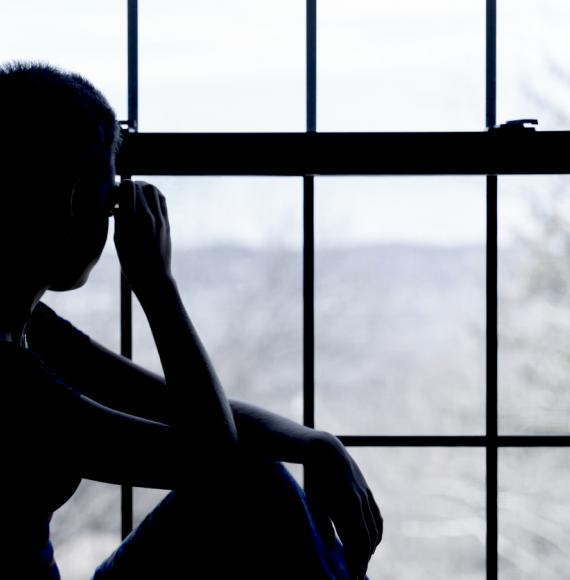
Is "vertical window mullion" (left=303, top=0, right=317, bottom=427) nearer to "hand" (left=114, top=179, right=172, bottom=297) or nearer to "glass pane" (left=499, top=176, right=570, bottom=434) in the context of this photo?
"glass pane" (left=499, top=176, right=570, bottom=434)

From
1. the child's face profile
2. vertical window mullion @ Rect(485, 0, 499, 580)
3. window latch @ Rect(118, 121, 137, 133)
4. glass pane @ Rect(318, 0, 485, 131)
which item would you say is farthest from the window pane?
the child's face profile

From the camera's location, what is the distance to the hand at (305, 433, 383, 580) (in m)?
1.00

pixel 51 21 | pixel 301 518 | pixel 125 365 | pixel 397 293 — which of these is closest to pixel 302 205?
pixel 397 293

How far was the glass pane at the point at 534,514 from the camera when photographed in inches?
65.1

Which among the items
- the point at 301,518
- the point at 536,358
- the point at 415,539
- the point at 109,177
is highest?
the point at 109,177

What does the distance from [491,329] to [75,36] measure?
113 cm

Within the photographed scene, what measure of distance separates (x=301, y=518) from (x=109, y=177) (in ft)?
1.67

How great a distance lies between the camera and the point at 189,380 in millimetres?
917

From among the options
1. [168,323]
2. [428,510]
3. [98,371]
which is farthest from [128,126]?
[428,510]

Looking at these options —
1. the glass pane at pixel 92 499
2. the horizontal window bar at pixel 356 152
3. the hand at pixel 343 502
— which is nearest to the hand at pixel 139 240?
the hand at pixel 343 502

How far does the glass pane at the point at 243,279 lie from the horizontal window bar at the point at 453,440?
162 mm

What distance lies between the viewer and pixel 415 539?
1.72 metres

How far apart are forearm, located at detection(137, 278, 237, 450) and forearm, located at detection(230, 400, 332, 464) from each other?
134 millimetres

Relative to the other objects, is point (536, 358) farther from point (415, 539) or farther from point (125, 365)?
point (125, 365)
